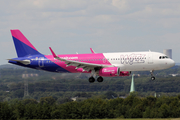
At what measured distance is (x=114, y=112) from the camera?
490ft

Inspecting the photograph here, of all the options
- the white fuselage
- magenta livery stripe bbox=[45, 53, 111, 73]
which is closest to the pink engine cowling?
the white fuselage

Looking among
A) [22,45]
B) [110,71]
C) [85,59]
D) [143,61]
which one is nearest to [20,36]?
[22,45]

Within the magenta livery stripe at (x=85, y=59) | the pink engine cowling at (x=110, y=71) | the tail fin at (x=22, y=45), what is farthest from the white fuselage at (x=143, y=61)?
the tail fin at (x=22, y=45)

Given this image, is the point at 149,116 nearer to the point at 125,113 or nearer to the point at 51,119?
the point at 125,113

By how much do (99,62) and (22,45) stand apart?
685 inches

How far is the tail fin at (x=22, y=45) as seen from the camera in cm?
6981

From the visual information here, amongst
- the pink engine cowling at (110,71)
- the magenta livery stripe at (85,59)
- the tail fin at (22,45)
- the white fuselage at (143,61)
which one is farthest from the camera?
the tail fin at (22,45)

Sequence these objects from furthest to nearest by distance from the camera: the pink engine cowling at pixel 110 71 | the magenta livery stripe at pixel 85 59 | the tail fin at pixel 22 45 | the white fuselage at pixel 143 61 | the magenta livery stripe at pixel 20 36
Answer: the magenta livery stripe at pixel 20 36 → the tail fin at pixel 22 45 → the magenta livery stripe at pixel 85 59 → the white fuselage at pixel 143 61 → the pink engine cowling at pixel 110 71

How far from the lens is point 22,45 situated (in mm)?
70812

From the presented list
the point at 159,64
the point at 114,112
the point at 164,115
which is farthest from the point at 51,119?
the point at 159,64

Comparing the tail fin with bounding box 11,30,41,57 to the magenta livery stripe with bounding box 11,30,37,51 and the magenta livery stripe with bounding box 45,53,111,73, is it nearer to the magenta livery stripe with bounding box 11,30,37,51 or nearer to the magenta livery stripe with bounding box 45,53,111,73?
the magenta livery stripe with bounding box 11,30,37,51

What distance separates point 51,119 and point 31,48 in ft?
226

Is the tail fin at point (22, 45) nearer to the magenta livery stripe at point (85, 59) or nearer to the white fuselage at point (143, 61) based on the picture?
the magenta livery stripe at point (85, 59)

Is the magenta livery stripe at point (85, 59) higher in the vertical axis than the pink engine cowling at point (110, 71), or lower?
higher
